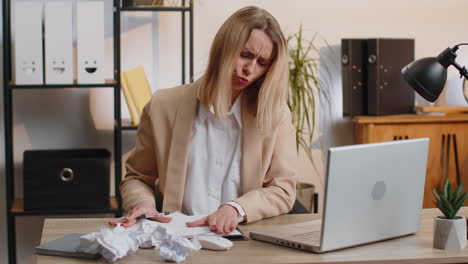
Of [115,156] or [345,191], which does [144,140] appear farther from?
[115,156]

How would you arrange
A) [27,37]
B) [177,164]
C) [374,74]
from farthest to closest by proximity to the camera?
[374,74]
[27,37]
[177,164]

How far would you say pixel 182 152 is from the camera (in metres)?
2.42

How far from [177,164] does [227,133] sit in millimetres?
206

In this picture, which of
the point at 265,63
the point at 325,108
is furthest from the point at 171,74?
the point at 265,63

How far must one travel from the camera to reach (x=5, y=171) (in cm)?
376

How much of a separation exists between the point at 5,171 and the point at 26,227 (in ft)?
1.16

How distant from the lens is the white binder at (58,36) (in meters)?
3.43

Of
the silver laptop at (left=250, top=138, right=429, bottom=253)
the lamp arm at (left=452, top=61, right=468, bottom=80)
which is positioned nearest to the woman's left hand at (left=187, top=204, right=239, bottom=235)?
the silver laptop at (left=250, top=138, right=429, bottom=253)

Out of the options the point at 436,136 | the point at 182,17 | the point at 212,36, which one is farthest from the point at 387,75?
the point at 182,17

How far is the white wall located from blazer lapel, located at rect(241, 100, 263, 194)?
5.13 feet

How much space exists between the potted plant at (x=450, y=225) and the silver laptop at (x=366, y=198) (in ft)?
0.34

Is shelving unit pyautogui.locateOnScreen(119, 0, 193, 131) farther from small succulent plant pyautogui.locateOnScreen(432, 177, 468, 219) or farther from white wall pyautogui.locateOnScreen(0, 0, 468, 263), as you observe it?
small succulent plant pyautogui.locateOnScreen(432, 177, 468, 219)

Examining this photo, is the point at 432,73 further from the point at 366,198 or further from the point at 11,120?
the point at 11,120

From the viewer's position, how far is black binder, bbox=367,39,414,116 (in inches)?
153
